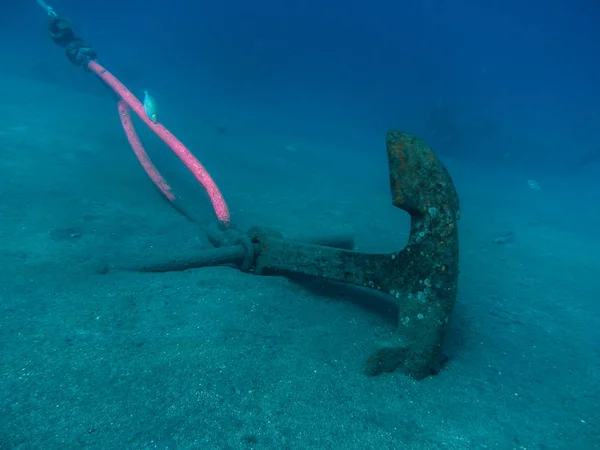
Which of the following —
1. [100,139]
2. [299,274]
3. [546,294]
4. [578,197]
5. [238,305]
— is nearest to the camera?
[238,305]

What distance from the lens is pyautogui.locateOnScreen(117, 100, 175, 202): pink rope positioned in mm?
7531

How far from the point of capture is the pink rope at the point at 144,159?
24.7ft

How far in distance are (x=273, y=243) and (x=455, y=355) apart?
7.96 ft

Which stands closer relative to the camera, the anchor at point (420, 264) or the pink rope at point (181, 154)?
the anchor at point (420, 264)

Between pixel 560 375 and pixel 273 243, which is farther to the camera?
pixel 273 243

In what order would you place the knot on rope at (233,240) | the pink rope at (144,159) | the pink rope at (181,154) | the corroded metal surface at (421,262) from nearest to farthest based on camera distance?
the corroded metal surface at (421,262), the knot on rope at (233,240), the pink rope at (181,154), the pink rope at (144,159)

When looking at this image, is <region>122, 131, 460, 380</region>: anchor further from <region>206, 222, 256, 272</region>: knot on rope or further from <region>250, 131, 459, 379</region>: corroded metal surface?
<region>206, 222, 256, 272</region>: knot on rope

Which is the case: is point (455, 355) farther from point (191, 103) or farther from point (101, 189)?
point (191, 103)

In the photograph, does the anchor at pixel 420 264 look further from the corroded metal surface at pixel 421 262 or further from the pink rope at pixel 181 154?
the pink rope at pixel 181 154

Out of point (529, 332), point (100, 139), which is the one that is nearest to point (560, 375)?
point (529, 332)

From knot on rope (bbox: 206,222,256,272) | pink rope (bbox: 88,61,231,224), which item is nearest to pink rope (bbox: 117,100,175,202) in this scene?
pink rope (bbox: 88,61,231,224)

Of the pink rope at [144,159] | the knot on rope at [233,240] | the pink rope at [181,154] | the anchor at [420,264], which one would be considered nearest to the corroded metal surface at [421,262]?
the anchor at [420,264]

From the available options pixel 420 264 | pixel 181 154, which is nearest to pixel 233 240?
pixel 420 264

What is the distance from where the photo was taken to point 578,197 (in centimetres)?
2175
